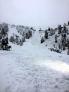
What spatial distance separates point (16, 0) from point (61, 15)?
96.6 inches

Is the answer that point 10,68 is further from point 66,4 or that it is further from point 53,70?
point 66,4

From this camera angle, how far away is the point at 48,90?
→ 3.81 metres

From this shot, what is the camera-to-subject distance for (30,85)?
4066 millimetres

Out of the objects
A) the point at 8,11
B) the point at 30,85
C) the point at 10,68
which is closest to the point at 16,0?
the point at 8,11

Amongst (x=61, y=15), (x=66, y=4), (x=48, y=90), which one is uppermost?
(x=66, y=4)

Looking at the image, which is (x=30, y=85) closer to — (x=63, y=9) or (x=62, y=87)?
(x=62, y=87)

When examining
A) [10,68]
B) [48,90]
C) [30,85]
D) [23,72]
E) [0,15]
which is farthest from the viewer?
[0,15]

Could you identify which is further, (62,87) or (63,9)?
(63,9)

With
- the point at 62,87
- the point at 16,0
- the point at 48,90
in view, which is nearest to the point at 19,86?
the point at 48,90

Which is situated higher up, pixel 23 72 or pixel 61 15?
pixel 61 15

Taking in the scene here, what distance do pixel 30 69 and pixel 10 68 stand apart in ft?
2.21

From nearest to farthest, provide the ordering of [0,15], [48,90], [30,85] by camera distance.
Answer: [48,90], [30,85], [0,15]

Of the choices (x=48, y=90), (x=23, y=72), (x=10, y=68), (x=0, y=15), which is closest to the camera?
(x=48, y=90)

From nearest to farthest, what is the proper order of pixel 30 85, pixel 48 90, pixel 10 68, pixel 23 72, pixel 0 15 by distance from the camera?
pixel 48 90, pixel 30 85, pixel 23 72, pixel 10 68, pixel 0 15
